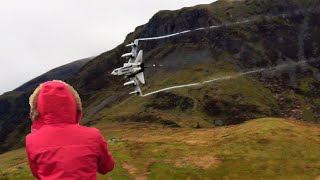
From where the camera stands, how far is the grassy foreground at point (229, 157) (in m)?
94.3

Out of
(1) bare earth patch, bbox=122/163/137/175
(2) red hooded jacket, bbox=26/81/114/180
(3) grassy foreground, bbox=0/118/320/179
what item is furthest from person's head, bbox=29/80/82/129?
(1) bare earth patch, bbox=122/163/137/175

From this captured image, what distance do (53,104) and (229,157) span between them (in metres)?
96.4

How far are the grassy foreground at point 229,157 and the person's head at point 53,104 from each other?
3255 inches

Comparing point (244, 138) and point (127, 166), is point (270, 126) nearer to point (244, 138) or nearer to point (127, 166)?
point (244, 138)

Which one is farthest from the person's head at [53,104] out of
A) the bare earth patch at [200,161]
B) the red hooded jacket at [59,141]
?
the bare earth patch at [200,161]

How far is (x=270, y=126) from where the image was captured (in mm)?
120062

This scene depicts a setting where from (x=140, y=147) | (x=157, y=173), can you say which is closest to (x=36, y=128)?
(x=157, y=173)

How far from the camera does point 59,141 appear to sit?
8742 mm

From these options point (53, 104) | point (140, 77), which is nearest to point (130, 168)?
point (140, 77)

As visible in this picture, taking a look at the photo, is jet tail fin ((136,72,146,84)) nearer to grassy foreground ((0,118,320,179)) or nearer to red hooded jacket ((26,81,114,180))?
A: grassy foreground ((0,118,320,179))

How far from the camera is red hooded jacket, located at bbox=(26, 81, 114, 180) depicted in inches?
336

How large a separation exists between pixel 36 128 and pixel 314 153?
330 ft

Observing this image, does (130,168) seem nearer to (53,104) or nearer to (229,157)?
(229,157)

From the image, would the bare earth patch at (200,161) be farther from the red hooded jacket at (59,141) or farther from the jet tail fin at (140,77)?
the red hooded jacket at (59,141)
